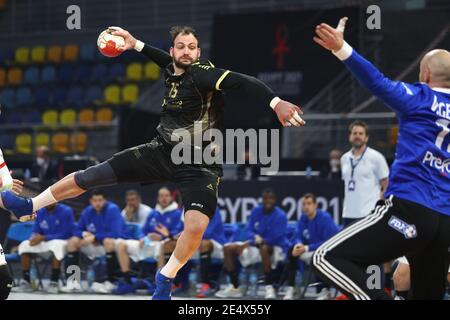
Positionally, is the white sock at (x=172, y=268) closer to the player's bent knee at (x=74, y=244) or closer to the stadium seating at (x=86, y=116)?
the player's bent knee at (x=74, y=244)

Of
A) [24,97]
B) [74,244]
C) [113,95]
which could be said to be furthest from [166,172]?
[24,97]

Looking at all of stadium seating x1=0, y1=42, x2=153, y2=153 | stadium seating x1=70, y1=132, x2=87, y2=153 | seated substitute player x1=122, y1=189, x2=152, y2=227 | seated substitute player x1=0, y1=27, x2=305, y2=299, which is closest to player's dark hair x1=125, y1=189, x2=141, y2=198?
seated substitute player x1=122, y1=189, x2=152, y2=227

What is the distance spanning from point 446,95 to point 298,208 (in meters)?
8.28

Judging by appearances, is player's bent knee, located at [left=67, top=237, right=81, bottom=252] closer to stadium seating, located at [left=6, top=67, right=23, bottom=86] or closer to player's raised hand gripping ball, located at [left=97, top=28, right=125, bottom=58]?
player's raised hand gripping ball, located at [left=97, top=28, right=125, bottom=58]

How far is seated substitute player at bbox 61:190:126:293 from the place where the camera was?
43.6ft

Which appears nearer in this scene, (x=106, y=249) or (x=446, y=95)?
(x=446, y=95)

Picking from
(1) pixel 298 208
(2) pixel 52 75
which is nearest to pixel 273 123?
(1) pixel 298 208

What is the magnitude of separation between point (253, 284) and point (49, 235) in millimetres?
3321

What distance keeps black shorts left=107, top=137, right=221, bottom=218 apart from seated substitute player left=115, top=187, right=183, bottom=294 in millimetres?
5308

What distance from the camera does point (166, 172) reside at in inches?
306

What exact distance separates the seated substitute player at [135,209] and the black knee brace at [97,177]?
5.97 metres

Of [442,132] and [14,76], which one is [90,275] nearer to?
[442,132]
